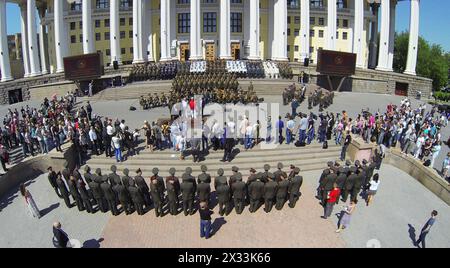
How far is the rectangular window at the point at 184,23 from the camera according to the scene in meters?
46.7

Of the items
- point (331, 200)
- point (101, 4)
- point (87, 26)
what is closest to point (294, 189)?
point (331, 200)

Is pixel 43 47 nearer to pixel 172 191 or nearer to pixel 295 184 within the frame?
pixel 172 191

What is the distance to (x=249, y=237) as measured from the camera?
10.3 m

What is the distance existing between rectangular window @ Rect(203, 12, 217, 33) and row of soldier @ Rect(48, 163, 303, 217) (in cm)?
3999

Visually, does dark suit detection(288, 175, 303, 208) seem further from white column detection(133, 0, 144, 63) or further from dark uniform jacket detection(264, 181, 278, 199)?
white column detection(133, 0, 144, 63)

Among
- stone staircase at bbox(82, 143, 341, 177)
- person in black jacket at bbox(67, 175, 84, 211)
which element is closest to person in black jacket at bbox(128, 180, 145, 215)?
person in black jacket at bbox(67, 175, 84, 211)

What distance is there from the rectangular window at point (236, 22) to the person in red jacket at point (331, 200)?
40.3 meters

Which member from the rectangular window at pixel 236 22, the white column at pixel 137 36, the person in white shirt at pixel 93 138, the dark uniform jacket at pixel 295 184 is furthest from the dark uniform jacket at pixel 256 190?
the rectangular window at pixel 236 22

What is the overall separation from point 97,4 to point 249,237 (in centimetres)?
5130

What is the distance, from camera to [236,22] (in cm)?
4738

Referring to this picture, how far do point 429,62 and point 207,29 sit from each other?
4618 centimetres
